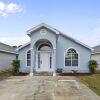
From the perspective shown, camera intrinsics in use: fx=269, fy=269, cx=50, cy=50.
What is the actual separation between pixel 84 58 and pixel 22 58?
7305mm

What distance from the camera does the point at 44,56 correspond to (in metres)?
30.9

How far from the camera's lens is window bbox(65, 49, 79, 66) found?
102 ft

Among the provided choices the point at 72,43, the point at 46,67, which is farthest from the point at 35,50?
the point at 72,43

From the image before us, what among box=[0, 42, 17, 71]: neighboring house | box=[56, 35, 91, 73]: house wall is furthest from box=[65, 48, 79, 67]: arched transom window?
box=[0, 42, 17, 71]: neighboring house

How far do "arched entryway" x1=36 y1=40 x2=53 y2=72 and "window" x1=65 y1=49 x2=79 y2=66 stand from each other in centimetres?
190

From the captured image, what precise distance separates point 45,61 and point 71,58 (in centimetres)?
302

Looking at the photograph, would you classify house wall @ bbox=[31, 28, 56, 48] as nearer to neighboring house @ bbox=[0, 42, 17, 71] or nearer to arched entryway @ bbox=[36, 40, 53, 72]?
arched entryway @ bbox=[36, 40, 53, 72]

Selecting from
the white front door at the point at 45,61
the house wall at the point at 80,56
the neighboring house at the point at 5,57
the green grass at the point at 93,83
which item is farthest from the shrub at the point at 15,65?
the green grass at the point at 93,83

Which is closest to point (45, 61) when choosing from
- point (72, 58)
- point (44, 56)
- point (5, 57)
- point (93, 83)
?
point (44, 56)

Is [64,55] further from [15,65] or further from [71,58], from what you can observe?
[15,65]

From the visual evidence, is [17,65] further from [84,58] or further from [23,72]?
[84,58]

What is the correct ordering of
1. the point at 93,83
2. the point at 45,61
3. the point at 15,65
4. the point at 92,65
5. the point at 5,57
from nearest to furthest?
the point at 93,83 < the point at 92,65 < the point at 15,65 < the point at 45,61 < the point at 5,57

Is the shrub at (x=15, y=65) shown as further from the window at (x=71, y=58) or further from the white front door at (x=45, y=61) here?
the window at (x=71, y=58)

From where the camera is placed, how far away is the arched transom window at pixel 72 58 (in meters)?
31.0
